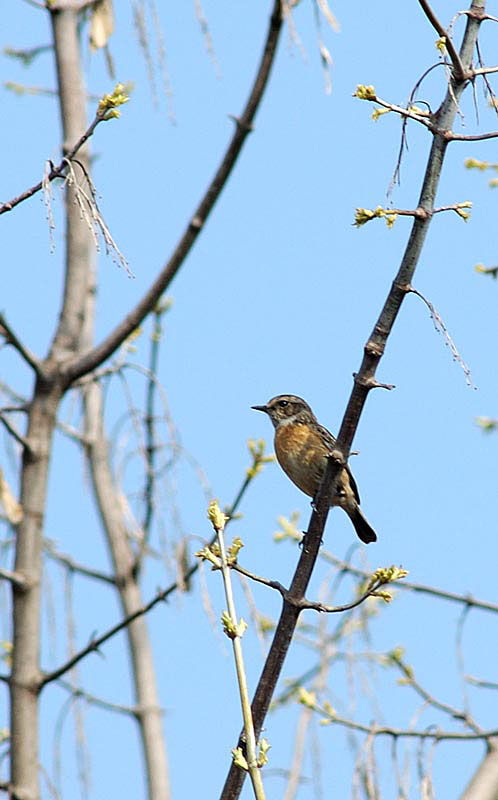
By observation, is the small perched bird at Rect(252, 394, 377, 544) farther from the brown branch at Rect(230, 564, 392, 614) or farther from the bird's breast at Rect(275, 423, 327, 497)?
the brown branch at Rect(230, 564, 392, 614)

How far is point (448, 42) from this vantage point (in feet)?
9.41

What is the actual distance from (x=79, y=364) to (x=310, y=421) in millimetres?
1789

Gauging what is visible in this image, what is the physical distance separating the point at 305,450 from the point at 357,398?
129 inches

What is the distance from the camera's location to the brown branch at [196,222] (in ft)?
15.7

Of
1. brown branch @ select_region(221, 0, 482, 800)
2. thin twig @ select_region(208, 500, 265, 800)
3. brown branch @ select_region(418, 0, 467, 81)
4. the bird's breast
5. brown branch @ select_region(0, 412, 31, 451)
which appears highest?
the bird's breast

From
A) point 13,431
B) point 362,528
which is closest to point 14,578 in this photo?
point 13,431

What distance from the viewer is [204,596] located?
Result: 174 inches

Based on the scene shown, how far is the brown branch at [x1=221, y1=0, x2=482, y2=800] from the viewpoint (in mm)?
2850

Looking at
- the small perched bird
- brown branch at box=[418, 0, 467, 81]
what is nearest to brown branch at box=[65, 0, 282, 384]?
the small perched bird

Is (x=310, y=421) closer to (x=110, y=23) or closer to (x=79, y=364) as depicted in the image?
(x=79, y=364)

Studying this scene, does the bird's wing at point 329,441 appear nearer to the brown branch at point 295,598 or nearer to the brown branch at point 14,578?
the brown branch at point 14,578

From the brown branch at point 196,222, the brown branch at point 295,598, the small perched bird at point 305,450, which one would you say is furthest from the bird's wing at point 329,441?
the brown branch at point 295,598

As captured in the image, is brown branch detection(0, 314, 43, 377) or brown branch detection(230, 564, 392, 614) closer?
brown branch detection(230, 564, 392, 614)

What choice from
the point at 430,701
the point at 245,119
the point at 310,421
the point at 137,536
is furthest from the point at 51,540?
the point at 245,119
